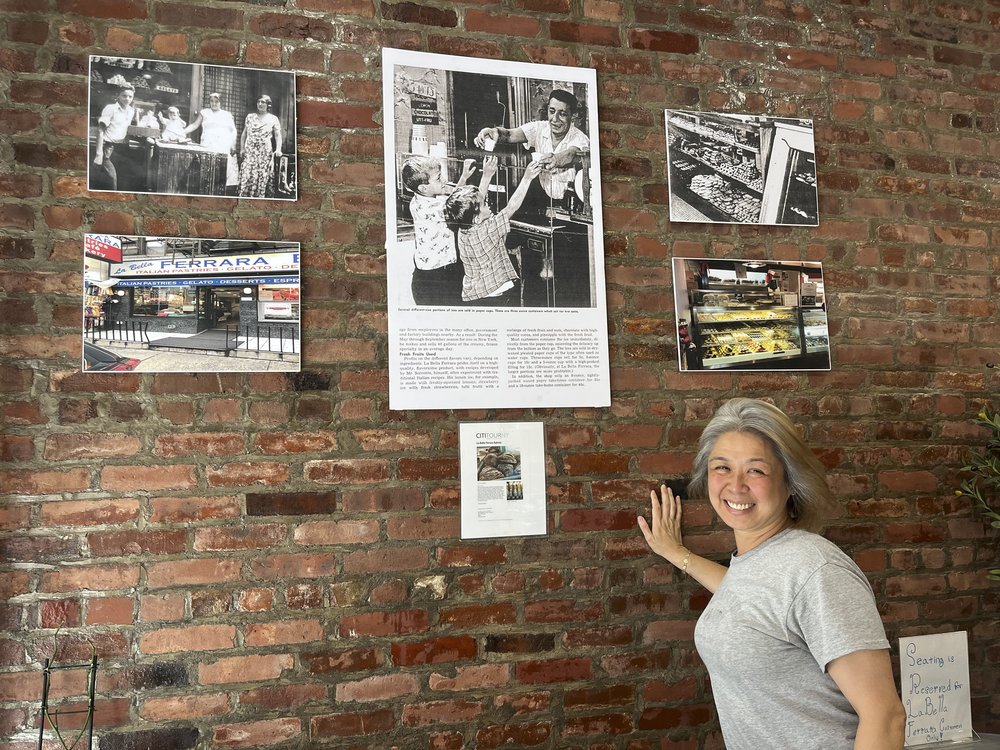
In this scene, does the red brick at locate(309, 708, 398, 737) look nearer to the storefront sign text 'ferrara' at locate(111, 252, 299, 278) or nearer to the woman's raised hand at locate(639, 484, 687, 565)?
the woman's raised hand at locate(639, 484, 687, 565)

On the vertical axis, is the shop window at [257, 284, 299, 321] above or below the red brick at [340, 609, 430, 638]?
above

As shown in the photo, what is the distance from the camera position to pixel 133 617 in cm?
206

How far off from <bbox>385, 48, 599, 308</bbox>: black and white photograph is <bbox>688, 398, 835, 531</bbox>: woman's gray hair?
633 mm

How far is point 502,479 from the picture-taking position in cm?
232

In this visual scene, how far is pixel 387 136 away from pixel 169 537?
1.28m

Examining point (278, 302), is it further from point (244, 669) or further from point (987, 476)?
point (987, 476)

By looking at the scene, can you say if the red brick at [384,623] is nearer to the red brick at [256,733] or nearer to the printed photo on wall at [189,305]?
the red brick at [256,733]

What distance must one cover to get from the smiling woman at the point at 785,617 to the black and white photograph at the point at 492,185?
28.7 inches

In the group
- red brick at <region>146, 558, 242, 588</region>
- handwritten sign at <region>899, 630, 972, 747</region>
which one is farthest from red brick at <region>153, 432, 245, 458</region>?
handwritten sign at <region>899, 630, 972, 747</region>

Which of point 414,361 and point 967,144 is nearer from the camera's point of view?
point 414,361

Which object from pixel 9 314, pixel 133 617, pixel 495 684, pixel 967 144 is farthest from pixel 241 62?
pixel 967 144

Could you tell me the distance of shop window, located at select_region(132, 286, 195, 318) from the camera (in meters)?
2.12

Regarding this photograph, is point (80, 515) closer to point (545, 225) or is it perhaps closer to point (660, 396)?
point (545, 225)

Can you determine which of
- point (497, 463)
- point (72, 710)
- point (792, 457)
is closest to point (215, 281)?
point (497, 463)
